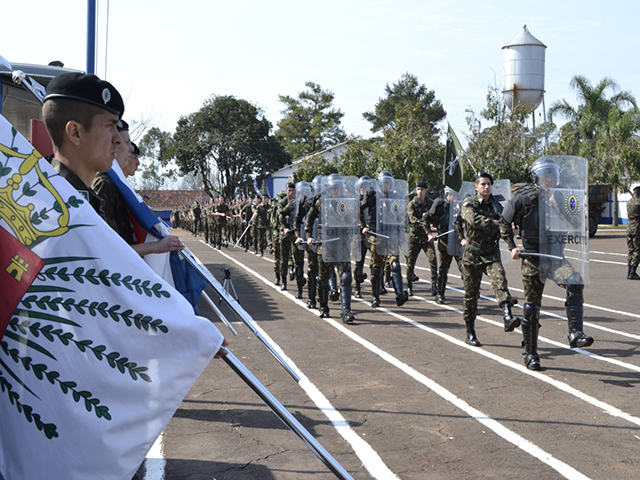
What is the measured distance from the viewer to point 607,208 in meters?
44.7

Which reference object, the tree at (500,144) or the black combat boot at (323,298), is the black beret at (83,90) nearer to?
the black combat boot at (323,298)

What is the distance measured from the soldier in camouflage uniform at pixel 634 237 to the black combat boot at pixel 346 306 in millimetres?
7931

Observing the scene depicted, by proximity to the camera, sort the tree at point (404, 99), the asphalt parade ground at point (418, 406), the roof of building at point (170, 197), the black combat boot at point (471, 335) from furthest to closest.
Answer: the roof of building at point (170, 197) → the tree at point (404, 99) → the black combat boot at point (471, 335) → the asphalt parade ground at point (418, 406)

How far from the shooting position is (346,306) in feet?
32.9

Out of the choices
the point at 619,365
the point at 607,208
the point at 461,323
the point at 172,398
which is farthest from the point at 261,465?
the point at 607,208

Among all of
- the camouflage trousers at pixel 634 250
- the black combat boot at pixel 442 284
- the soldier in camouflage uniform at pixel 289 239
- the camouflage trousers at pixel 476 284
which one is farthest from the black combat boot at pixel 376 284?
the camouflage trousers at pixel 634 250

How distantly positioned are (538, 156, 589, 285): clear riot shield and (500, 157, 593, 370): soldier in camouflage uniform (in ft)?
0.07

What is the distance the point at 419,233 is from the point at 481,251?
15.5 ft

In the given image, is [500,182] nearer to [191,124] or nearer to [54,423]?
[54,423]

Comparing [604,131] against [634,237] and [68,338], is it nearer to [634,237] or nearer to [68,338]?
[634,237]

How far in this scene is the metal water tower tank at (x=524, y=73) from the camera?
38.2 metres

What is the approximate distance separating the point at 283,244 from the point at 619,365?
7.88 metres

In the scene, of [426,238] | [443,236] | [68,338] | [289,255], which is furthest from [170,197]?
[68,338]

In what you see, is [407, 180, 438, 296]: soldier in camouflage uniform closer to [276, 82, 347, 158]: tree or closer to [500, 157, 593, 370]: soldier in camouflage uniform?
[500, 157, 593, 370]: soldier in camouflage uniform
